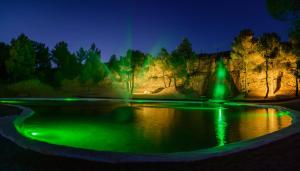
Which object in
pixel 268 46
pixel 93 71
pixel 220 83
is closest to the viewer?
pixel 268 46

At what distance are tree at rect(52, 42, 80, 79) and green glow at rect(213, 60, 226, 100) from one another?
27080 millimetres

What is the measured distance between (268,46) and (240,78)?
20.0ft

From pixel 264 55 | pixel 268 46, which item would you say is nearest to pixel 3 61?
pixel 264 55

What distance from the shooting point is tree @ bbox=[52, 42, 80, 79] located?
2132 inches

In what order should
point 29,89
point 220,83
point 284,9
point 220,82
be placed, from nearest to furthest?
point 284,9, point 220,83, point 220,82, point 29,89

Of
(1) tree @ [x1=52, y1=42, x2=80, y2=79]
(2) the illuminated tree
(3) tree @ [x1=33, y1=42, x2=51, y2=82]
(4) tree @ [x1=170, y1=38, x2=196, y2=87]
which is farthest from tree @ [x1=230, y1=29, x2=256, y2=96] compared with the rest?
(3) tree @ [x1=33, y1=42, x2=51, y2=82]

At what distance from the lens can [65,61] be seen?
181 feet

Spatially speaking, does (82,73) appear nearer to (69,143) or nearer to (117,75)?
(117,75)

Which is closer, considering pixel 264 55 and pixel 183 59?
pixel 264 55

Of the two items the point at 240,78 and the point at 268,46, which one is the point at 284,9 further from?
the point at 240,78

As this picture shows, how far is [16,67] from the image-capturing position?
4606 centimetres

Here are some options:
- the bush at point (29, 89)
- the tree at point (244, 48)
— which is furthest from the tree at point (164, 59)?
the bush at point (29, 89)

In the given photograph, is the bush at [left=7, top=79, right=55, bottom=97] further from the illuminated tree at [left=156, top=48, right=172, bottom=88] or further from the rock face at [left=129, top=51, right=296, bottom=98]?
the illuminated tree at [left=156, top=48, right=172, bottom=88]

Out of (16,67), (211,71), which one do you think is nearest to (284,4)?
(211,71)
